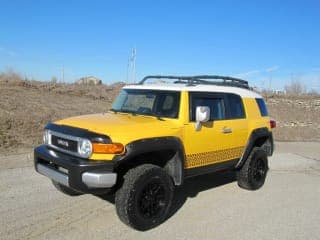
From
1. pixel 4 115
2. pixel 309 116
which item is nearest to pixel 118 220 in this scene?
pixel 4 115

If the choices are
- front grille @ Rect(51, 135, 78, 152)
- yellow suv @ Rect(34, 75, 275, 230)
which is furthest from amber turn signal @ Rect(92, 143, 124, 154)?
front grille @ Rect(51, 135, 78, 152)

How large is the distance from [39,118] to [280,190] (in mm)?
8369

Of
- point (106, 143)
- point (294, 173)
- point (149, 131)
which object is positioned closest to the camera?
point (106, 143)

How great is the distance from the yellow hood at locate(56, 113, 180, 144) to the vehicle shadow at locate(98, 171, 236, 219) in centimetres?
129

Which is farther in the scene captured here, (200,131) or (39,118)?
(39,118)

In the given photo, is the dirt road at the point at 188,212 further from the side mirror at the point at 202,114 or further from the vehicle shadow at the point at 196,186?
the side mirror at the point at 202,114

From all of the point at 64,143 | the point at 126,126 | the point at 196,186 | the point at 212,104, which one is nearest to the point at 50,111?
the point at 196,186

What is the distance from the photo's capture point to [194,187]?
7.92 meters

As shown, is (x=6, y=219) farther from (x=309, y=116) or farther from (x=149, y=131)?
(x=309, y=116)

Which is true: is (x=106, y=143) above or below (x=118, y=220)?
above

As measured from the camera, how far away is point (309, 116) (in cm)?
2536

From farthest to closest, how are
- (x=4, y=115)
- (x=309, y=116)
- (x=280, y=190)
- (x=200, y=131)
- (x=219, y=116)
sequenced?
(x=309, y=116), (x=4, y=115), (x=280, y=190), (x=219, y=116), (x=200, y=131)

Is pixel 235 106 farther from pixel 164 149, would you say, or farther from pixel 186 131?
pixel 164 149

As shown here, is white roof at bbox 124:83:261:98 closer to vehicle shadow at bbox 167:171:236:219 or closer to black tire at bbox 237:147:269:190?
black tire at bbox 237:147:269:190
